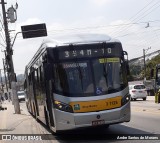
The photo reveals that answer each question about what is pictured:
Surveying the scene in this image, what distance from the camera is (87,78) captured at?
12.7m

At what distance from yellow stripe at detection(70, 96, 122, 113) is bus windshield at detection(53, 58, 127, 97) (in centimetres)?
25

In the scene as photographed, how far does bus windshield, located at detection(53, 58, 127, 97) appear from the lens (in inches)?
498

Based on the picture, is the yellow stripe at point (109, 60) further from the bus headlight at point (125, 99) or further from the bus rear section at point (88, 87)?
the bus headlight at point (125, 99)

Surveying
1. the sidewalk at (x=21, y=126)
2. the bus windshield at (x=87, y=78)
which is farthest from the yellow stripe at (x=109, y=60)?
the sidewalk at (x=21, y=126)

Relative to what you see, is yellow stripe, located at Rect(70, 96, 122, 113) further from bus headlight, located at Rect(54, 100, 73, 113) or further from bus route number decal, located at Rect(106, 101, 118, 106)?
bus headlight, located at Rect(54, 100, 73, 113)

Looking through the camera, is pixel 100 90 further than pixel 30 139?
No

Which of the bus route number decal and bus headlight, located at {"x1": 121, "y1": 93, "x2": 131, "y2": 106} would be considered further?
bus headlight, located at {"x1": 121, "y1": 93, "x2": 131, "y2": 106}

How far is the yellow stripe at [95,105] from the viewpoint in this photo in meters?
12.4

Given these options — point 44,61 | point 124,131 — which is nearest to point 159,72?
point 124,131

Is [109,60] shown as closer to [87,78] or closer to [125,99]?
[87,78]

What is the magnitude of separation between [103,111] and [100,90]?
2.08ft

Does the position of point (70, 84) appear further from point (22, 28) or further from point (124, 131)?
point (22, 28)

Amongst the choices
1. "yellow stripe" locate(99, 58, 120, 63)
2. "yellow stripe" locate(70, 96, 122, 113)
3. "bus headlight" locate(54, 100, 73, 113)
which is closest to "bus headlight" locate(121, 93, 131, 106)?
"yellow stripe" locate(70, 96, 122, 113)

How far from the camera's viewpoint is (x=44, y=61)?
535 inches
